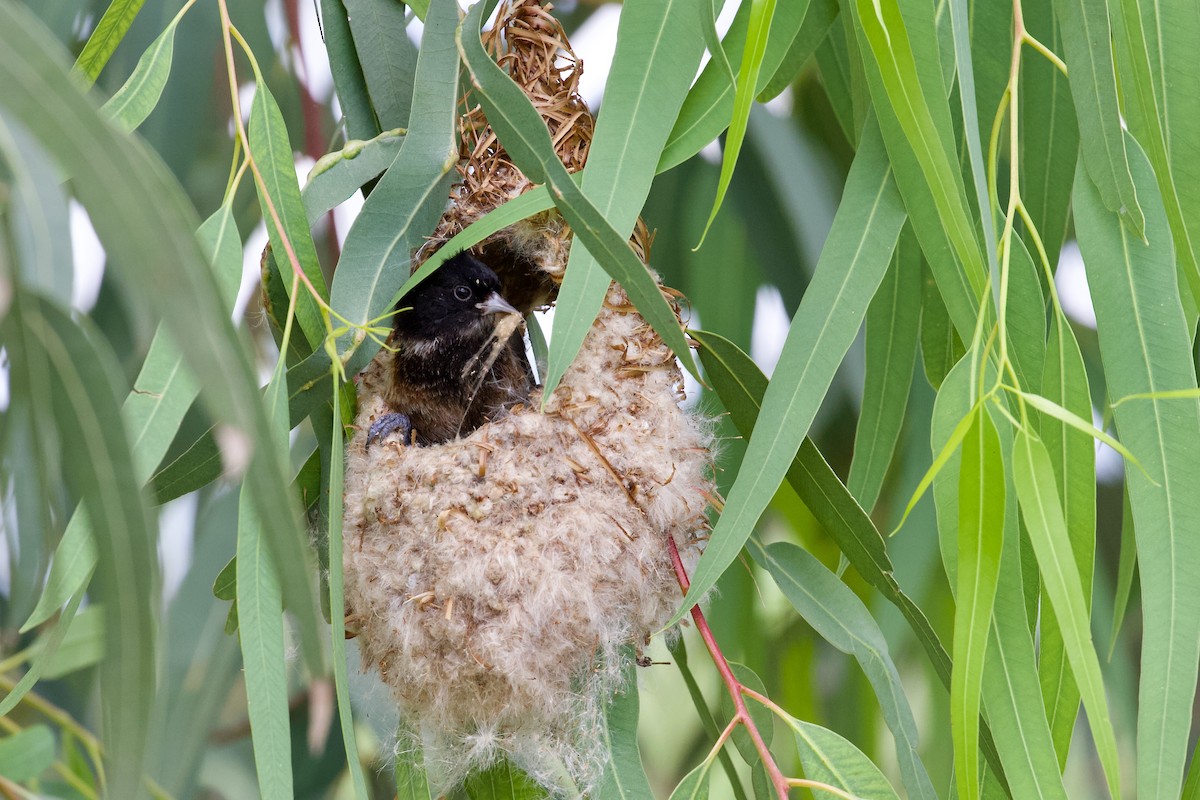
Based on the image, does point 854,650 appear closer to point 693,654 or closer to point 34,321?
point 34,321

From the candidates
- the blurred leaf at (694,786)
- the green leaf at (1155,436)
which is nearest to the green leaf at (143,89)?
the blurred leaf at (694,786)

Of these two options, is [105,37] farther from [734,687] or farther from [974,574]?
[974,574]

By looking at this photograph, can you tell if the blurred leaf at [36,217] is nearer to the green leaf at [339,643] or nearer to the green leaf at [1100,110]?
the green leaf at [339,643]

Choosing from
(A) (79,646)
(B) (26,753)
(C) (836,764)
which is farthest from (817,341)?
(A) (79,646)

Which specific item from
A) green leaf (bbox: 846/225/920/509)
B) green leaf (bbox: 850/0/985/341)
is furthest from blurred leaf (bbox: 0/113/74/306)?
green leaf (bbox: 846/225/920/509)

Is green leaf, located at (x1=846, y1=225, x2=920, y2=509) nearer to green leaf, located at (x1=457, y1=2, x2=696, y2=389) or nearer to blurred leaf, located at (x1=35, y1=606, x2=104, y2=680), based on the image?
green leaf, located at (x1=457, y1=2, x2=696, y2=389)

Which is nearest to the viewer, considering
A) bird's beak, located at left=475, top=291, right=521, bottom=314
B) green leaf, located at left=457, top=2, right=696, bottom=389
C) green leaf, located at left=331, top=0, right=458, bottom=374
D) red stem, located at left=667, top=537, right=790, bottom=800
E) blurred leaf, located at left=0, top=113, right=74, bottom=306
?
blurred leaf, located at left=0, top=113, right=74, bottom=306

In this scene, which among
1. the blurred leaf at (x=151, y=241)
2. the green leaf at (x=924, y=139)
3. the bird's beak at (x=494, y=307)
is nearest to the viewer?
the blurred leaf at (x=151, y=241)
